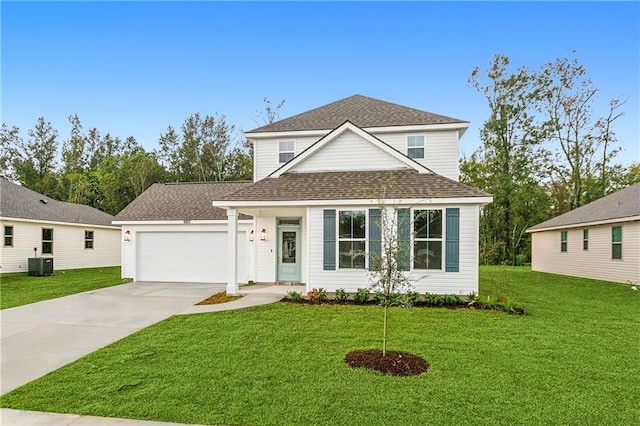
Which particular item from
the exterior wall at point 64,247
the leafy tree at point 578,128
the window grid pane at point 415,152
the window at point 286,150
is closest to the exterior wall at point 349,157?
the window grid pane at point 415,152

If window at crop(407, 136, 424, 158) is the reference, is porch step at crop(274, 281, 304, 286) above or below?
below

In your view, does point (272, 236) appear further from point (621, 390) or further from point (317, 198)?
point (621, 390)

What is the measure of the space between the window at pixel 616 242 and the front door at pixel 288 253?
13.4 meters

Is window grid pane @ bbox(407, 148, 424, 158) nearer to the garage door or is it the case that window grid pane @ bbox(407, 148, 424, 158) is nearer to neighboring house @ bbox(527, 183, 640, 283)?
the garage door

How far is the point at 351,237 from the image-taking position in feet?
32.4

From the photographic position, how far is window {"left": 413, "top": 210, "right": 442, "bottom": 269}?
9445 millimetres

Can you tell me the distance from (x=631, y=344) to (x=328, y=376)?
5.65 meters

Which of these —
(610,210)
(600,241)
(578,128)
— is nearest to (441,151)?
(610,210)

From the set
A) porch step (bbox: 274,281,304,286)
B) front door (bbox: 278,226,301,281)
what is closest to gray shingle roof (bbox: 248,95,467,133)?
front door (bbox: 278,226,301,281)

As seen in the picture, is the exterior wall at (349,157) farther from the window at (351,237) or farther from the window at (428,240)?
the window at (428,240)

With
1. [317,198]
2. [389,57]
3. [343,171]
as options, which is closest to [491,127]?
[389,57]

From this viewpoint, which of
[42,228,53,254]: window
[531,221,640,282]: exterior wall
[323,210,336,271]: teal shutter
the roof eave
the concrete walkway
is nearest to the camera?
the concrete walkway

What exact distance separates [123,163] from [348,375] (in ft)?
128

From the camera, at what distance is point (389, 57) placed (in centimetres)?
1592
